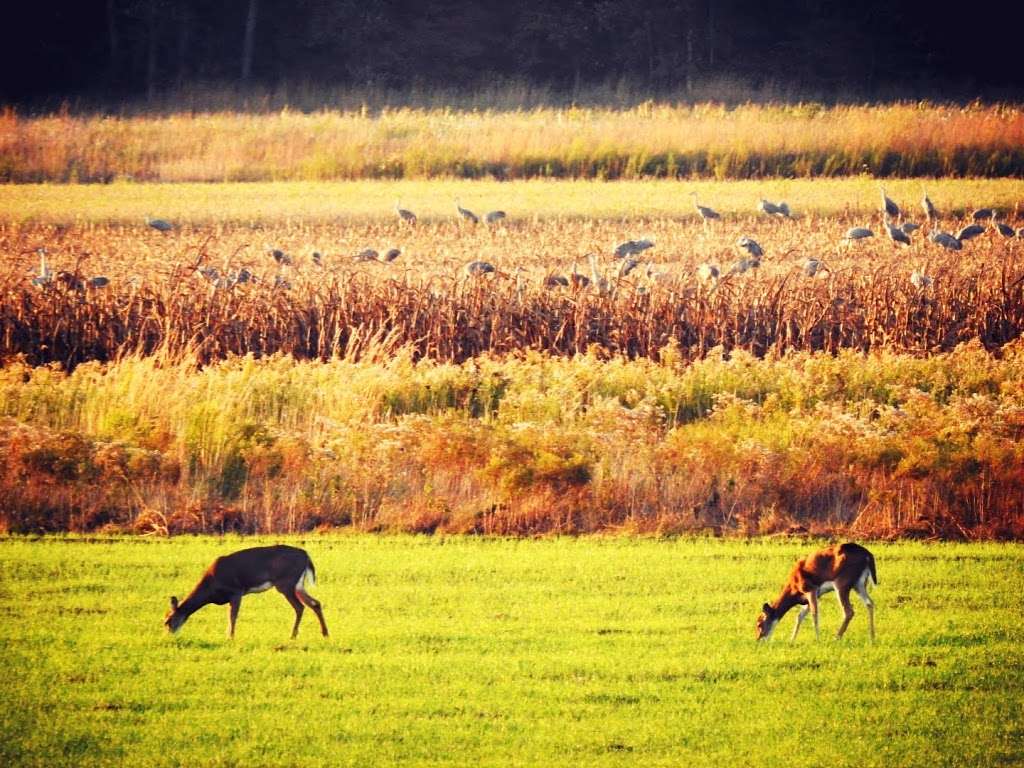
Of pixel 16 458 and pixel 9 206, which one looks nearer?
pixel 16 458

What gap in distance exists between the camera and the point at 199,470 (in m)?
13.0

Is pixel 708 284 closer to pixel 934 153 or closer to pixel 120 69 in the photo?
pixel 934 153

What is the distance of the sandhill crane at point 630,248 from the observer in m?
22.2

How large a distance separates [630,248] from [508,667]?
1481 cm

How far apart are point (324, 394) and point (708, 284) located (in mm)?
6418

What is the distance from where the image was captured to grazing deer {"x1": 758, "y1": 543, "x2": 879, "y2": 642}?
835cm

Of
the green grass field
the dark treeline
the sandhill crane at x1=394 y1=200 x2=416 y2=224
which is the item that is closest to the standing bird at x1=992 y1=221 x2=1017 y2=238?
the sandhill crane at x1=394 y1=200 x2=416 y2=224

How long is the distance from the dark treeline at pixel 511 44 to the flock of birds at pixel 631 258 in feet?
87.8

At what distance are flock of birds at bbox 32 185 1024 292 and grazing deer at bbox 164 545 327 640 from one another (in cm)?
1062

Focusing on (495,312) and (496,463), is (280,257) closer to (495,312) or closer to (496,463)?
(495,312)

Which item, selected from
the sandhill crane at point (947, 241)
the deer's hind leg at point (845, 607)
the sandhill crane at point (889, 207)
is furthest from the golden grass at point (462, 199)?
the deer's hind leg at point (845, 607)

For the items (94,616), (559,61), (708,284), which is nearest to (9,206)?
(708,284)

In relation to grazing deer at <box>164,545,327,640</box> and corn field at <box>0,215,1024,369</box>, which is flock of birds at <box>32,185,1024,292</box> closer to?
corn field at <box>0,215,1024,369</box>

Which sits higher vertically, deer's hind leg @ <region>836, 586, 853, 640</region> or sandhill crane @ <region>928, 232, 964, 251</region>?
sandhill crane @ <region>928, 232, 964, 251</region>
